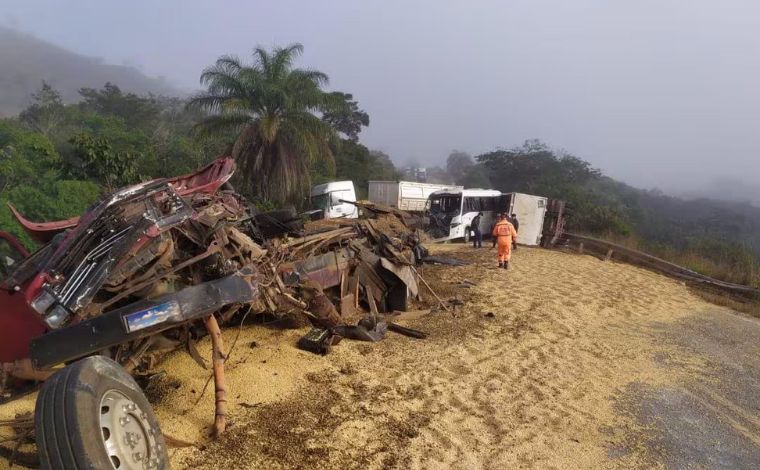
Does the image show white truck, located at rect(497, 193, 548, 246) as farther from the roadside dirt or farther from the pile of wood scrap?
the pile of wood scrap

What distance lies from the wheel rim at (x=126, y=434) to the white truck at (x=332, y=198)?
1856 cm

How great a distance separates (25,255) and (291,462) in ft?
9.48

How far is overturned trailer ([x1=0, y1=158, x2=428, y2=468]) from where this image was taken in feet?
8.08

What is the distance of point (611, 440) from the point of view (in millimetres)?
4121

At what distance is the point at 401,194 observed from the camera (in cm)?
2650

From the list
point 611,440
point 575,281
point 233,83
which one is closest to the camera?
point 611,440

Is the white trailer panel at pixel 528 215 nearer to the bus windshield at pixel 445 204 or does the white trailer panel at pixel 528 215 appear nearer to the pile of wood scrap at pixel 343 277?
the bus windshield at pixel 445 204

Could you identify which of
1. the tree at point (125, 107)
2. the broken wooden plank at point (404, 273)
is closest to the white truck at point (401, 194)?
the broken wooden plank at point (404, 273)

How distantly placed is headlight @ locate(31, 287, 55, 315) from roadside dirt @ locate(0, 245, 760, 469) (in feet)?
3.93

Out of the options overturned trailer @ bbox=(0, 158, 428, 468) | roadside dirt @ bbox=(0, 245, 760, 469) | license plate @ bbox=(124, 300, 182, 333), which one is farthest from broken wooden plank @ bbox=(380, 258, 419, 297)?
license plate @ bbox=(124, 300, 182, 333)

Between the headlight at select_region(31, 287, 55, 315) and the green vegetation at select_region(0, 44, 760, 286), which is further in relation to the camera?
the green vegetation at select_region(0, 44, 760, 286)

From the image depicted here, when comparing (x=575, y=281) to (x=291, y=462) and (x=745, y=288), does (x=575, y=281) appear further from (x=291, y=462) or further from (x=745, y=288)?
(x=291, y=462)

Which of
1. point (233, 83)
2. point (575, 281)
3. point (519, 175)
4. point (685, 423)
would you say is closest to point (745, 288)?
point (575, 281)

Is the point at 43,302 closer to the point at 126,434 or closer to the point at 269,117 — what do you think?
the point at 126,434
